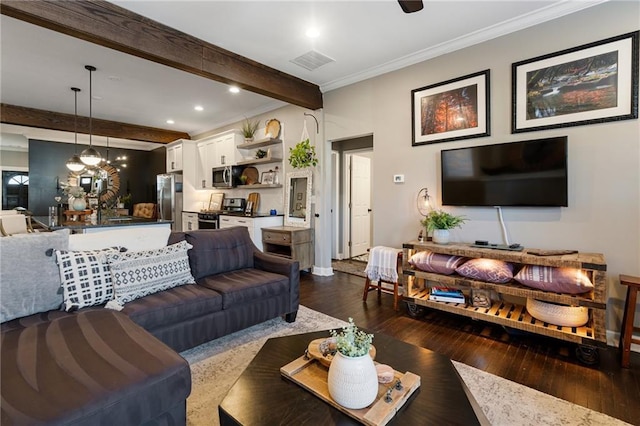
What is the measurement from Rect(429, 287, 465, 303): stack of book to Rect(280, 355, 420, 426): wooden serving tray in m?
1.80

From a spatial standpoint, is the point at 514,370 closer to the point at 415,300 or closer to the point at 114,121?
the point at 415,300

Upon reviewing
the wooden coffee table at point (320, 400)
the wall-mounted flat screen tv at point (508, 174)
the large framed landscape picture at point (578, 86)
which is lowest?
the wooden coffee table at point (320, 400)

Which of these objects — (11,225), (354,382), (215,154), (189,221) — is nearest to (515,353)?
(354,382)

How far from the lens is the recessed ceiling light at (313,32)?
303 centimetres

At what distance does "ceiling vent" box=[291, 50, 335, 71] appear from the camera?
11.6 feet

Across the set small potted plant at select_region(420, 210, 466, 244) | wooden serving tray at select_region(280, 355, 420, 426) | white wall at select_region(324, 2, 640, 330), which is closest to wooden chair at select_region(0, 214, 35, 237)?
wooden serving tray at select_region(280, 355, 420, 426)

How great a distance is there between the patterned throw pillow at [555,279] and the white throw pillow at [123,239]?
123 inches

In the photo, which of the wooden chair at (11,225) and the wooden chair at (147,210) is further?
the wooden chair at (147,210)

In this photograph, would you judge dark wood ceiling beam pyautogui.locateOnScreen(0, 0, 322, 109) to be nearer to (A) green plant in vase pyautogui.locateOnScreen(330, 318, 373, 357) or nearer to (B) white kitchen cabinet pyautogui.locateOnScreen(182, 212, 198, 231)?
(A) green plant in vase pyautogui.locateOnScreen(330, 318, 373, 357)

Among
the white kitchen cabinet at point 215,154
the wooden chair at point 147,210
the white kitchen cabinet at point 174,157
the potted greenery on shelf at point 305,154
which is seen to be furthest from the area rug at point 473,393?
the wooden chair at point 147,210

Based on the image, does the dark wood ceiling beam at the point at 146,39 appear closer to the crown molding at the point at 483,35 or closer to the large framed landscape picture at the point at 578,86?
the crown molding at the point at 483,35

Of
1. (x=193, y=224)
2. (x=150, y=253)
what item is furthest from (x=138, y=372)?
(x=193, y=224)

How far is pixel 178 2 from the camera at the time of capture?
261 cm

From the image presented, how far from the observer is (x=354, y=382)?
115 centimetres
